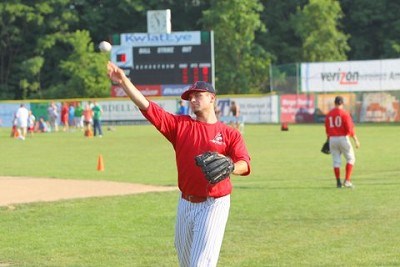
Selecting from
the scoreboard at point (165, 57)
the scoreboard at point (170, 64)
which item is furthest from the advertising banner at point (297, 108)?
the scoreboard at point (170, 64)

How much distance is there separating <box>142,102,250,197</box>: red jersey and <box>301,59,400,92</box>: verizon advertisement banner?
47.8 m

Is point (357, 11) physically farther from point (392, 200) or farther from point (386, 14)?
point (392, 200)

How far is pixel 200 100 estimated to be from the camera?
24.3ft

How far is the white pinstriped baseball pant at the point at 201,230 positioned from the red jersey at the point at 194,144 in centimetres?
11

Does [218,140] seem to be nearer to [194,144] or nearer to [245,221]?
[194,144]

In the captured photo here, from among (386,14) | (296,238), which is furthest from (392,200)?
(386,14)

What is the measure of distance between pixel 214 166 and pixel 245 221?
6312 mm

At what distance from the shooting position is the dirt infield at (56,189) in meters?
16.4

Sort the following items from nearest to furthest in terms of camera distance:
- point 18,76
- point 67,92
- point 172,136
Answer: point 172,136
point 67,92
point 18,76

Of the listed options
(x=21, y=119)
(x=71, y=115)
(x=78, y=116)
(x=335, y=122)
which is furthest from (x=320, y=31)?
(x=335, y=122)

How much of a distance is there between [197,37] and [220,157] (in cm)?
3663

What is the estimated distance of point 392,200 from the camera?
601 inches

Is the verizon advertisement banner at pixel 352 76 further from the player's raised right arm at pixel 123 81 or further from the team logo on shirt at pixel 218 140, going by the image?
the player's raised right arm at pixel 123 81

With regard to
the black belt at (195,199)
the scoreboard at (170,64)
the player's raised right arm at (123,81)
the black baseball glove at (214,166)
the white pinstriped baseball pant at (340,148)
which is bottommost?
the white pinstriped baseball pant at (340,148)
